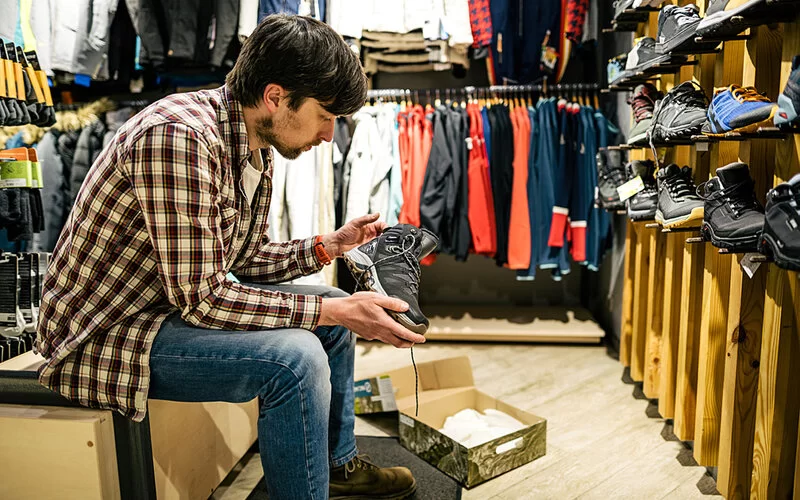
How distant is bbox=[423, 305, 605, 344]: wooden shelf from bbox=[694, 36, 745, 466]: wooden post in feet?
4.43

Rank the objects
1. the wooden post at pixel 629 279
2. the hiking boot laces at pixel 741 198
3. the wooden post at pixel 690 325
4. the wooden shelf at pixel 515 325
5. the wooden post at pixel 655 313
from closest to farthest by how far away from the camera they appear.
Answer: the hiking boot laces at pixel 741 198, the wooden post at pixel 690 325, the wooden post at pixel 655 313, the wooden post at pixel 629 279, the wooden shelf at pixel 515 325

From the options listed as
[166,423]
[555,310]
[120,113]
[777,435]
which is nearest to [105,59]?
[120,113]

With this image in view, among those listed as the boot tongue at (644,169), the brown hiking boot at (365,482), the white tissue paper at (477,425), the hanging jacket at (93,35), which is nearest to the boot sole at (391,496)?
the brown hiking boot at (365,482)

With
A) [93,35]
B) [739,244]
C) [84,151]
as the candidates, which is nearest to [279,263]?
[739,244]

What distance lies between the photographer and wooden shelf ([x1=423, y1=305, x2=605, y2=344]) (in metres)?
3.28

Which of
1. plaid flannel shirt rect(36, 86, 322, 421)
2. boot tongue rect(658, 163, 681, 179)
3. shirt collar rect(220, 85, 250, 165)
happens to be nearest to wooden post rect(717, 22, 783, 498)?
boot tongue rect(658, 163, 681, 179)

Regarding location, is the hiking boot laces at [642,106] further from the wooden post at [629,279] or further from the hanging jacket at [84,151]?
the hanging jacket at [84,151]

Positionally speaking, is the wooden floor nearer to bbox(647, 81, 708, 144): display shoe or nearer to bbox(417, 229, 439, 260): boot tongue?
bbox(417, 229, 439, 260): boot tongue

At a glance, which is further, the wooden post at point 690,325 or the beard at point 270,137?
the wooden post at point 690,325

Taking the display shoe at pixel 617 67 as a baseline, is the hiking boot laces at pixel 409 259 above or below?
below

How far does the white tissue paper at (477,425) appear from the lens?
6.81 ft

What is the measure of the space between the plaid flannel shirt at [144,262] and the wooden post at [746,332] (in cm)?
113

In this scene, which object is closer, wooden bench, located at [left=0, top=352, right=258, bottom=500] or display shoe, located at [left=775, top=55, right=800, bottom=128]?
display shoe, located at [left=775, top=55, right=800, bottom=128]

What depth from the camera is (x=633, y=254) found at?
2762 mm
